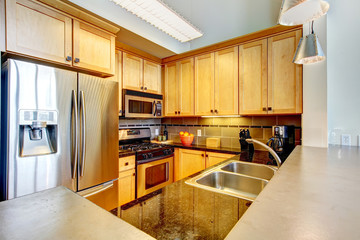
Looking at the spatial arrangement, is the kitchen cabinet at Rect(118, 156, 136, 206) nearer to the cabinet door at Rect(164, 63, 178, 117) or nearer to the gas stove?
the gas stove

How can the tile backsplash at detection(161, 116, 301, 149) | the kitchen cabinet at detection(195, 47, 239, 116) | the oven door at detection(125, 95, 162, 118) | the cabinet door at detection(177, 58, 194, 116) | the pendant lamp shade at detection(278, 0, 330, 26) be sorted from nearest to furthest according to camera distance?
the pendant lamp shade at detection(278, 0, 330, 26) → the tile backsplash at detection(161, 116, 301, 149) → the kitchen cabinet at detection(195, 47, 239, 116) → the oven door at detection(125, 95, 162, 118) → the cabinet door at detection(177, 58, 194, 116)

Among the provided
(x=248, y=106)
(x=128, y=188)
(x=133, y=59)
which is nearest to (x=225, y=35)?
(x=248, y=106)

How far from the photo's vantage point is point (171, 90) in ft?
10.2

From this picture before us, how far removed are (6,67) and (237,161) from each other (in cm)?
210

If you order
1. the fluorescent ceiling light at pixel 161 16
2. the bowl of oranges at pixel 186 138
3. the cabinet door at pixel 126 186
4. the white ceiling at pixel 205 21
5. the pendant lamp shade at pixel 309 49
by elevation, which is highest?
the white ceiling at pixel 205 21

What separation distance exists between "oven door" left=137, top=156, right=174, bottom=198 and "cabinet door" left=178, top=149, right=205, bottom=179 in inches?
6.4

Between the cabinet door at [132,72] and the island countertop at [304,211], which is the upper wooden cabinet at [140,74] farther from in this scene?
the island countertop at [304,211]

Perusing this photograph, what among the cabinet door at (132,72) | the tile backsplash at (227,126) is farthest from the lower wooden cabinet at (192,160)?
the cabinet door at (132,72)

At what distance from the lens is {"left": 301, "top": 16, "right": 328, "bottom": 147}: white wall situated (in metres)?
1.77

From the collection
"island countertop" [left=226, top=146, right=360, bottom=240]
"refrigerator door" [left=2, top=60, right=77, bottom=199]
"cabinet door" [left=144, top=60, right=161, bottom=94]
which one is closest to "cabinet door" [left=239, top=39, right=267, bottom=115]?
"cabinet door" [left=144, top=60, right=161, bottom=94]

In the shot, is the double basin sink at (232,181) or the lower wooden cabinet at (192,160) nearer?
the double basin sink at (232,181)

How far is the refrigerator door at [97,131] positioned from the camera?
64.9 inches

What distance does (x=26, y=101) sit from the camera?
1347 millimetres

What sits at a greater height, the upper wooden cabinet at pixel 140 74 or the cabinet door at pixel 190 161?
the upper wooden cabinet at pixel 140 74
